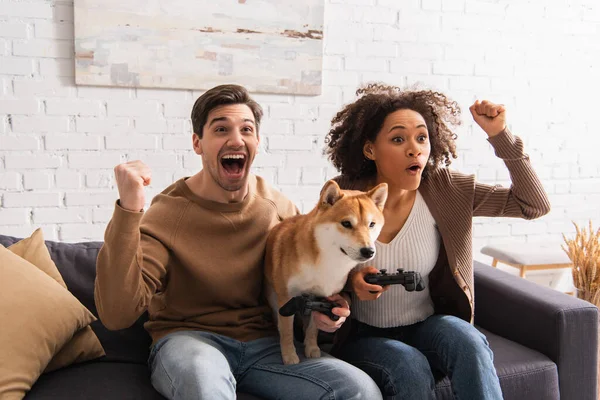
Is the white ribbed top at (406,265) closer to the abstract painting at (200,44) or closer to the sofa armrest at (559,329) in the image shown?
the sofa armrest at (559,329)

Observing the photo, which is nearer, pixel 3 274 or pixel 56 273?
pixel 3 274

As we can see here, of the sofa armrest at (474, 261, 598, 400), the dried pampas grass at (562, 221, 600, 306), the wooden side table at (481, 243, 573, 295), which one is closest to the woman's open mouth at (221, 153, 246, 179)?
the sofa armrest at (474, 261, 598, 400)

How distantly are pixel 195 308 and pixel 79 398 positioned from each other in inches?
14.9

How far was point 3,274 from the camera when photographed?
65.1 inches

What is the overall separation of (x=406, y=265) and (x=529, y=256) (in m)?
1.45

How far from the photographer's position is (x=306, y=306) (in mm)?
1540

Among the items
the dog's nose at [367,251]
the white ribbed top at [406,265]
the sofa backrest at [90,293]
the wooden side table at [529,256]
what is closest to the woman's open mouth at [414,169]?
the white ribbed top at [406,265]

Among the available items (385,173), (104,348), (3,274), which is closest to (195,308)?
(104,348)

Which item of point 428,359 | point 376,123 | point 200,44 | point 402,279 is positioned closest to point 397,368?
point 428,359

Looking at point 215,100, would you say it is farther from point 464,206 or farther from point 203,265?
point 464,206

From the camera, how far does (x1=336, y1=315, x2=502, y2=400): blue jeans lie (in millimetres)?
1581

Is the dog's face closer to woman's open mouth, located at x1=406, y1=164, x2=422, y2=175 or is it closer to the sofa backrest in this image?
woman's open mouth, located at x1=406, y1=164, x2=422, y2=175

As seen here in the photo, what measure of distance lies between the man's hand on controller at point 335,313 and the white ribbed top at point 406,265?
0.17m

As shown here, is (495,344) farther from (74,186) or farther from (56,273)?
(74,186)
